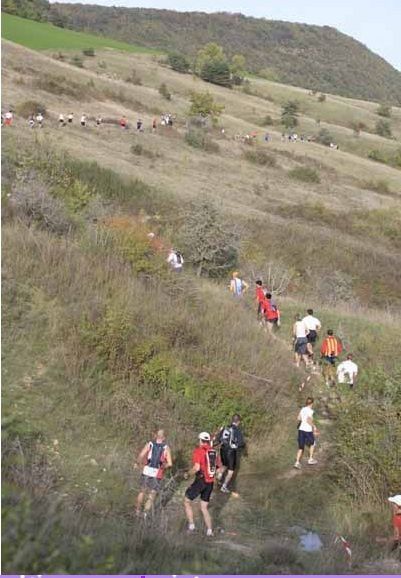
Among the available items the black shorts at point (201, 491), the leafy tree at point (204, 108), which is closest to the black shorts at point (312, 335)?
the black shorts at point (201, 491)

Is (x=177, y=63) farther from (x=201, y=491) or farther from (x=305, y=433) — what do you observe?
(x=201, y=491)

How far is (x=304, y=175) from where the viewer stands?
46188 millimetres

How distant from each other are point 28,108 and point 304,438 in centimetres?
3116

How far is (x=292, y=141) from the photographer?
6356cm

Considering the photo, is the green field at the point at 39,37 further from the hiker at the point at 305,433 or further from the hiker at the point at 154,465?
the hiker at the point at 154,465

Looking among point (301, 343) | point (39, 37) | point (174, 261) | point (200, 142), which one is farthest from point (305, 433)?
point (39, 37)

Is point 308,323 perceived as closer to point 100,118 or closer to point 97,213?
point 97,213

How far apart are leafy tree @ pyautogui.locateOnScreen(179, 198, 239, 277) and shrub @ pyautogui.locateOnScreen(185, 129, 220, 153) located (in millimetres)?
24638

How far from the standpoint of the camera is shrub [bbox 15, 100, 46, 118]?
37.3 metres

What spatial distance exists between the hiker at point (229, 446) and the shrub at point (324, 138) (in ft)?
207

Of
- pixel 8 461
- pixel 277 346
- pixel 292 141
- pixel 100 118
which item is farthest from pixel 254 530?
pixel 292 141

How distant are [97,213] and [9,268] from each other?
22.6 feet

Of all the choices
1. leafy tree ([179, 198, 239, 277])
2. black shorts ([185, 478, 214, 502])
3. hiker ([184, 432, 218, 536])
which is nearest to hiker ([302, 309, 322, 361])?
leafy tree ([179, 198, 239, 277])

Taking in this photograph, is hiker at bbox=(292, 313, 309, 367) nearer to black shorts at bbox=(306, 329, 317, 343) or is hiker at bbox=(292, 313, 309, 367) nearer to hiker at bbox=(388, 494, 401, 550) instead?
black shorts at bbox=(306, 329, 317, 343)
